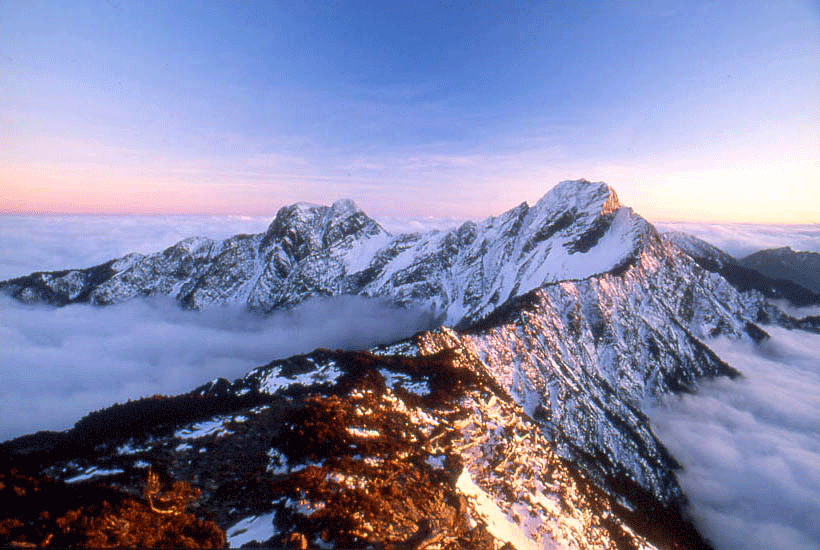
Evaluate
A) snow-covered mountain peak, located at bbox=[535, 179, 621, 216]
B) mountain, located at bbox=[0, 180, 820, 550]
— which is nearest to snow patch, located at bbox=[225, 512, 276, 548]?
mountain, located at bbox=[0, 180, 820, 550]

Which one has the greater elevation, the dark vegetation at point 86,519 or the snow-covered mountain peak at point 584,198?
the snow-covered mountain peak at point 584,198

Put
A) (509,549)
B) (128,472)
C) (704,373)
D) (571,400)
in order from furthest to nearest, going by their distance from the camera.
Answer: (704,373)
(571,400)
(509,549)
(128,472)

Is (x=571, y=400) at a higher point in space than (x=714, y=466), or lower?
higher

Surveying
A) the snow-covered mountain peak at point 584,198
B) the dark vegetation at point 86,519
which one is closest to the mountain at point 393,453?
the dark vegetation at point 86,519

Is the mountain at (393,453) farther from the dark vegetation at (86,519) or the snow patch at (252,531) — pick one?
the dark vegetation at (86,519)

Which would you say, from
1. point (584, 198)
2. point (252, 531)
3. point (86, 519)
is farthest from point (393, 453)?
point (584, 198)

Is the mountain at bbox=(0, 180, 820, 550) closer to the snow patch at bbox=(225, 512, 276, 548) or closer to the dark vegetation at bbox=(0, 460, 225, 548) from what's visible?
the snow patch at bbox=(225, 512, 276, 548)

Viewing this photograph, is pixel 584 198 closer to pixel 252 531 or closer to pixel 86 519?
pixel 252 531

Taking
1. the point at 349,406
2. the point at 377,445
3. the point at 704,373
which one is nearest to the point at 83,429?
the point at 349,406

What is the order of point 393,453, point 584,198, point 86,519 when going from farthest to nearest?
point 584,198 → point 393,453 → point 86,519

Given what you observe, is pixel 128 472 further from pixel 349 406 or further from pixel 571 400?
pixel 571 400

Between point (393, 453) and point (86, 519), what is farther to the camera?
point (393, 453)
